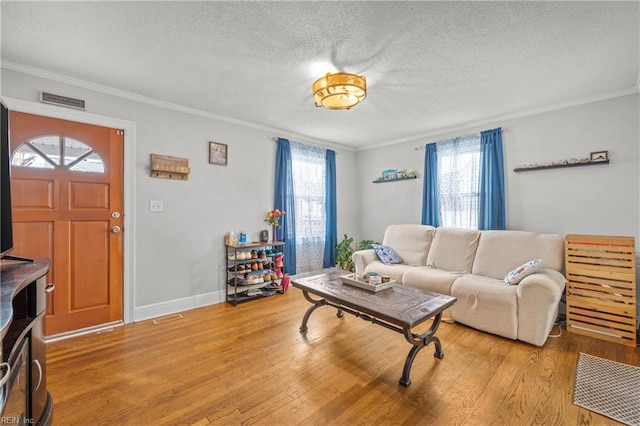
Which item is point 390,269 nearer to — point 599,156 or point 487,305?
point 487,305

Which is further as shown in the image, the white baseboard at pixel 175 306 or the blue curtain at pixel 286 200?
the blue curtain at pixel 286 200

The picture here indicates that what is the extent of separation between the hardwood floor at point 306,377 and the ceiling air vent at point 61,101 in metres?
2.17

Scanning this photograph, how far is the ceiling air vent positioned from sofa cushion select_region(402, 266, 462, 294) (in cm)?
385

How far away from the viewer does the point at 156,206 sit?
3.10 meters

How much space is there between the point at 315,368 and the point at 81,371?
1726 mm

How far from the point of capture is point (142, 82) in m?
2.66

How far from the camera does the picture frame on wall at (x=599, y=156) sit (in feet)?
9.52

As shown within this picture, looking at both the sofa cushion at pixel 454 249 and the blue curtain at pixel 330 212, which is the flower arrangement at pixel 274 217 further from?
the sofa cushion at pixel 454 249

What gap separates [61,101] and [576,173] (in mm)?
5322

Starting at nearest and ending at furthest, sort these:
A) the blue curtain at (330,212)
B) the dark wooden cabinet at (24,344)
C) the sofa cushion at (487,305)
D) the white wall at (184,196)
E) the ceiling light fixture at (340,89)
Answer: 1. the dark wooden cabinet at (24,344)
2. the ceiling light fixture at (340,89)
3. the sofa cushion at (487,305)
4. the white wall at (184,196)
5. the blue curtain at (330,212)

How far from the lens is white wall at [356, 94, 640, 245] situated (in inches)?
111

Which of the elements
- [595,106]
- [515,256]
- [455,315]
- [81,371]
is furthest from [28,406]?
[595,106]

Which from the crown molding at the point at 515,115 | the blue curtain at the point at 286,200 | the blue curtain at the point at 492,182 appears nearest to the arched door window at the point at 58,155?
the blue curtain at the point at 286,200

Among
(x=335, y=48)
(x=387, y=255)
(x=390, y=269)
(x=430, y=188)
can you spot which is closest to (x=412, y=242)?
(x=387, y=255)
